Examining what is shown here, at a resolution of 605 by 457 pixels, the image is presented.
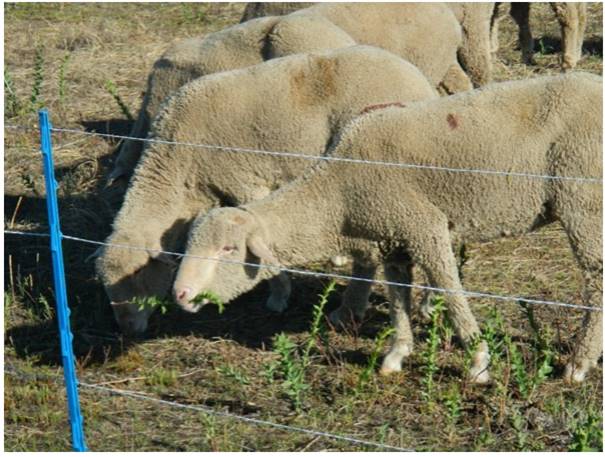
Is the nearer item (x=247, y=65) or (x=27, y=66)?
(x=247, y=65)

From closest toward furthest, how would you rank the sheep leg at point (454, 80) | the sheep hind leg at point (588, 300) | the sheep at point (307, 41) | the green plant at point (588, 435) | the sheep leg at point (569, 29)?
the green plant at point (588, 435) → the sheep hind leg at point (588, 300) → the sheep at point (307, 41) → the sheep leg at point (454, 80) → the sheep leg at point (569, 29)

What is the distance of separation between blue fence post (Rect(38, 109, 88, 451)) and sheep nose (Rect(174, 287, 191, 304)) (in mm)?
664

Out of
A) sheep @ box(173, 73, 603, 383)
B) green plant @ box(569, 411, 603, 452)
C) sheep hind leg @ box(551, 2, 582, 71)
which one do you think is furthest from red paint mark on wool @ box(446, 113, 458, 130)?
sheep hind leg @ box(551, 2, 582, 71)

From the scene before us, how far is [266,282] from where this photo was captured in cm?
802

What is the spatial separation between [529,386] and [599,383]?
0.46m

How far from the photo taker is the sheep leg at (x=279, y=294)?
7539 mm

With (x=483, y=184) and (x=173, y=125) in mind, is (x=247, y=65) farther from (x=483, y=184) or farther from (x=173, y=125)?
(x=483, y=184)

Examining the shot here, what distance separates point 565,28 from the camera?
11.6 meters

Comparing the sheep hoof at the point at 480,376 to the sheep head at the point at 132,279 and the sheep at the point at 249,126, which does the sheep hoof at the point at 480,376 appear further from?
the sheep head at the point at 132,279

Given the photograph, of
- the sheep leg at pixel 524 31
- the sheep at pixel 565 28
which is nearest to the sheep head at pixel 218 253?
the sheep at pixel 565 28

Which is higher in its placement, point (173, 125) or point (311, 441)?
point (173, 125)

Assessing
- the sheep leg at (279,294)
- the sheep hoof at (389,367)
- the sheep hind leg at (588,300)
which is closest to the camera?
the sheep hind leg at (588,300)

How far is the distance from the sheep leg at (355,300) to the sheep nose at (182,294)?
1290 millimetres

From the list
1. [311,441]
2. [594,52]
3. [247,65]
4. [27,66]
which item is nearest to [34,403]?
[311,441]
